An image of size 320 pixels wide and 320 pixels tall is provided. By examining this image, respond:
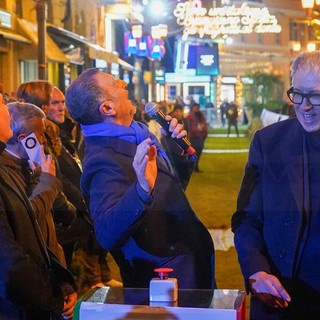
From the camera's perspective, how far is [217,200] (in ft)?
44.9

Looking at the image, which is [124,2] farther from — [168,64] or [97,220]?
[97,220]

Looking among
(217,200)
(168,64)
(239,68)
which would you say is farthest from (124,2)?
(239,68)

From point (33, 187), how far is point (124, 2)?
23.4 metres

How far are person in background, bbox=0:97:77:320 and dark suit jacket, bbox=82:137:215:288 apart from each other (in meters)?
0.27

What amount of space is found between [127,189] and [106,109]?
17.1 inches

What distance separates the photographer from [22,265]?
291 centimetres

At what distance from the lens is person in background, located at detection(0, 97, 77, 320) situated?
290 centimetres

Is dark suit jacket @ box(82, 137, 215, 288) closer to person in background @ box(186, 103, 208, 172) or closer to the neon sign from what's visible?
person in background @ box(186, 103, 208, 172)

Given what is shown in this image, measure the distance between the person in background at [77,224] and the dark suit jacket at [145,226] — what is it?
7.74ft

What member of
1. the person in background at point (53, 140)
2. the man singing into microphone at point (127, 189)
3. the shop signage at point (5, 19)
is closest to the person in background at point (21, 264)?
the man singing into microphone at point (127, 189)

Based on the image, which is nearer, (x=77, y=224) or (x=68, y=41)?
(x=77, y=224)

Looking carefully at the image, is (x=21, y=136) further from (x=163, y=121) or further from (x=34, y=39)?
(x=34, y=39)

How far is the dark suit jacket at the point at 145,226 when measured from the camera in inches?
126

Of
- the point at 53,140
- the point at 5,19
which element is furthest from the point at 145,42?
the point at 53,140
